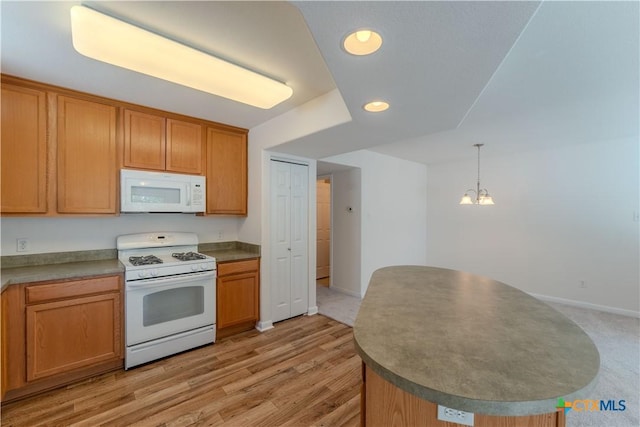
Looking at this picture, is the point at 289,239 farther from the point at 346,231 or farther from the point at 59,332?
the point at 59,332

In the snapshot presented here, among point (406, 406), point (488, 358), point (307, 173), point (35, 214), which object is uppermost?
→ point (307, 173)

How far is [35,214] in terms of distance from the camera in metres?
2.12

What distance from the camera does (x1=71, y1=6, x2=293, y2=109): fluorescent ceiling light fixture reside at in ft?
4.70

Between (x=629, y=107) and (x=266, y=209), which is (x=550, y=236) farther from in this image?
(x=266, y=209)

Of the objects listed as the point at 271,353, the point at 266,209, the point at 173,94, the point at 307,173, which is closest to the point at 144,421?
the point at 271,353

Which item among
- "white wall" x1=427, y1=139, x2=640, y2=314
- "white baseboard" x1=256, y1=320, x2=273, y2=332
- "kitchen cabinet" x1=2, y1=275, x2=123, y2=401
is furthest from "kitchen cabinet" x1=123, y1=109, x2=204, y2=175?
"white wall" x1=427, y1=139, x2=640, y2=314

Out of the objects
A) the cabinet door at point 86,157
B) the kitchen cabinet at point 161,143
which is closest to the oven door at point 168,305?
the cabinet door at point 86,157

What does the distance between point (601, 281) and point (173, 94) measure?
5.86 metres

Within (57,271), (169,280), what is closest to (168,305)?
(169,280)

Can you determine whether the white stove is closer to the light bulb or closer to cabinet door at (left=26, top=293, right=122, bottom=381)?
cabinet door at (left=26, top=293, right=122, bottom=381)

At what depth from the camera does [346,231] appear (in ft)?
14.9

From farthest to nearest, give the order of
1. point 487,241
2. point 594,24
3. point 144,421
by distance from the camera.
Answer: point 487,241 < point 144,421 < point 594,24

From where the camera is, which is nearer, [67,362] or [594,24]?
[594,24]

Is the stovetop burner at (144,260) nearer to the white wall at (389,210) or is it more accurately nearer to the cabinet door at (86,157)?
the cabinet door at (86,157)
